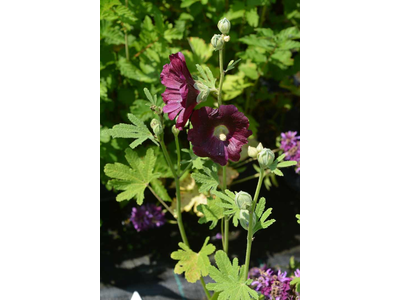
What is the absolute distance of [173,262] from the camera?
5.15 ft

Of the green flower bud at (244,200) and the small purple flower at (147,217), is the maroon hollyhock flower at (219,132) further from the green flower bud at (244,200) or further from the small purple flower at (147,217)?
the small purple flower at (147,217)

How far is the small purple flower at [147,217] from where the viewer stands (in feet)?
4.99

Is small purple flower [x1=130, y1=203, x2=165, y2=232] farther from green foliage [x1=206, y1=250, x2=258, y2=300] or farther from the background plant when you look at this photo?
green foliage [x1=206, y1=250, x2=258, y2=300]

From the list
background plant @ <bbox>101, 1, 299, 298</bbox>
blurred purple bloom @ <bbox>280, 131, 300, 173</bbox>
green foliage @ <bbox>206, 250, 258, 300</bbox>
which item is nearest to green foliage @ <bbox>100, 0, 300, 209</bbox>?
background plant @ <bbox>101, 1, 299, 298</bbox>

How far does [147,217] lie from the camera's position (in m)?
1.54

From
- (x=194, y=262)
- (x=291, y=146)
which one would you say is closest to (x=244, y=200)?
(x=194, y=262)

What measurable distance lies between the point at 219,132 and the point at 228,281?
286mm

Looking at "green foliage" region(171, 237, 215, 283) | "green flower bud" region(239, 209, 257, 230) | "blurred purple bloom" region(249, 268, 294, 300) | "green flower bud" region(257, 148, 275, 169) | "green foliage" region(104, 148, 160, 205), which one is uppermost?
"green flower bud" region(257, 148, 275, 169)

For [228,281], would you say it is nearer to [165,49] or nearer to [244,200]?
[244,200]

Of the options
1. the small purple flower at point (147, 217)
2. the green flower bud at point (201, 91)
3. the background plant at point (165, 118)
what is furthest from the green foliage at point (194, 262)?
the small purple flower at point (147, 217)

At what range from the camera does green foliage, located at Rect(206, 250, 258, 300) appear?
32.0 inches

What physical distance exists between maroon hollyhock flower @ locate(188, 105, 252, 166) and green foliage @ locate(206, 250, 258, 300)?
191mm

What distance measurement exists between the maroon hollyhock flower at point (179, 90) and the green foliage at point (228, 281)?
27 centimetres

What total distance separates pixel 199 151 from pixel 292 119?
3.58 ft
